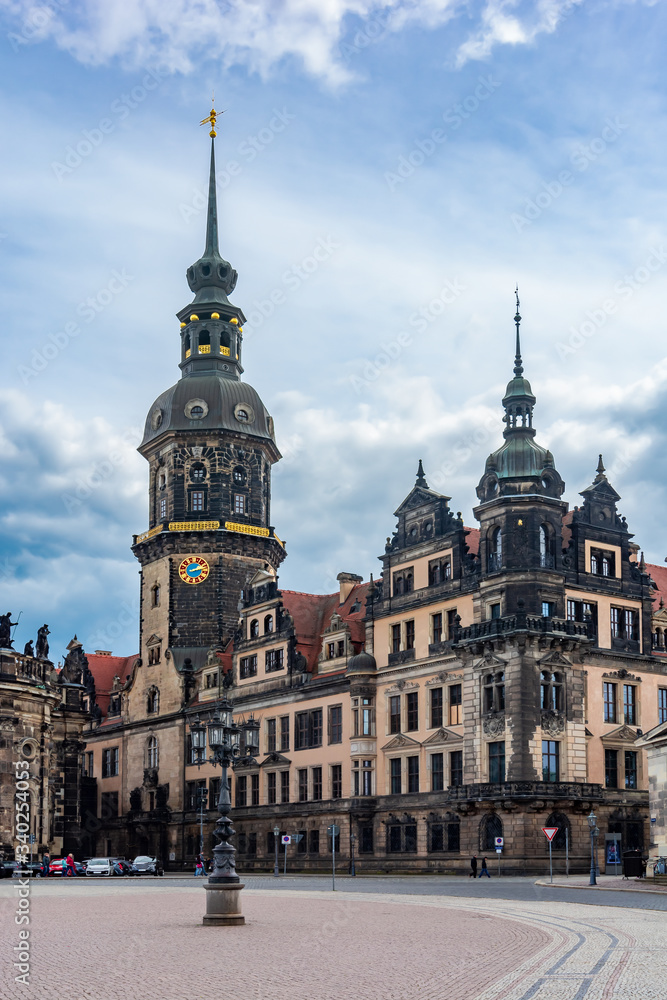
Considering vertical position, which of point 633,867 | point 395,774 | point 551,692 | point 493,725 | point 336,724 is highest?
point 551,692

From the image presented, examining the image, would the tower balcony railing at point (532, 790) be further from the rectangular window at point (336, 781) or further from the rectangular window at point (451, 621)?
the rectangular window at point (336, 781)

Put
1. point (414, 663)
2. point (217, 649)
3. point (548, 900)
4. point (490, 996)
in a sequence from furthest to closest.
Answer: point (217, 649) → point (414, 663) → point (548, 900) → point (490, 996)

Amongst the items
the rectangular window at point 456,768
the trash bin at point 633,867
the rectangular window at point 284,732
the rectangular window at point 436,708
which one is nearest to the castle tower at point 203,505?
the rectangular window at point 284,732

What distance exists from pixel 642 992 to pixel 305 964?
5372 millimetres

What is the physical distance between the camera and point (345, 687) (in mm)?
76500

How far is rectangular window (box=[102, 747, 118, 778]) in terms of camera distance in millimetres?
102131

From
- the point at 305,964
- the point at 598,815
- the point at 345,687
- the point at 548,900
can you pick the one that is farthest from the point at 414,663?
the point at 305,964

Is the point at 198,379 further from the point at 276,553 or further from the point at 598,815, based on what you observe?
the point at 598,815

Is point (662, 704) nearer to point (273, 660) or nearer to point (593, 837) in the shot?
point (593, 837)

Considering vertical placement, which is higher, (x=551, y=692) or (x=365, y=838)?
(x=551, y=692)

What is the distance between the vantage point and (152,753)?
317ft

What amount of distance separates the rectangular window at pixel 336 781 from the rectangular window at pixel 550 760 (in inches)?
596

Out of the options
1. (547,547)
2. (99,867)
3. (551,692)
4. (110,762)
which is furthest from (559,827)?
(110,762)

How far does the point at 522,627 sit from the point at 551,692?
153 inches
